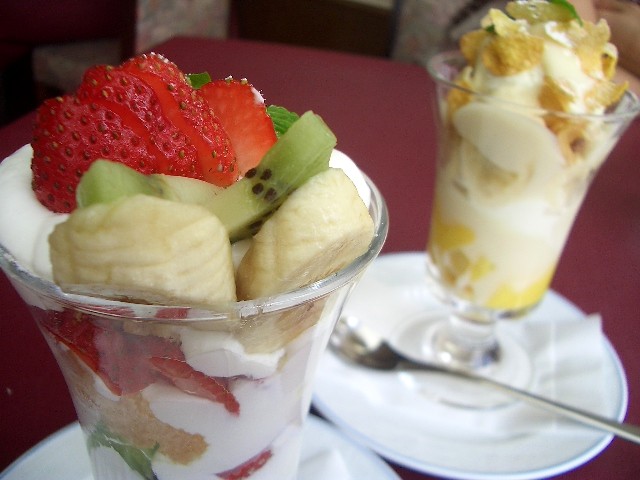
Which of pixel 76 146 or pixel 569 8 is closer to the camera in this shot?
pixel 76 146

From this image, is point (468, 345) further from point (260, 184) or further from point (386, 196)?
point (260, 184)

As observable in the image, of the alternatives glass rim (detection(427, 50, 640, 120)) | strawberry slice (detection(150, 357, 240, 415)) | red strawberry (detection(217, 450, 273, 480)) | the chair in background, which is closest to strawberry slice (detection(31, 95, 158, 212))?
strawberry slice (detection(150, 357, 240, 415))

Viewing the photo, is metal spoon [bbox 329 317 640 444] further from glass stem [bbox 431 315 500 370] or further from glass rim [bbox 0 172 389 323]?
glass rim [bbox 0 172 389 323]

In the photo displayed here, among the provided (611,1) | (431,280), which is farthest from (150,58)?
(611,1)

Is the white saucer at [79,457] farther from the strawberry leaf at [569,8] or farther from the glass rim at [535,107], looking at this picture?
the strawberry leaf at [569,8]


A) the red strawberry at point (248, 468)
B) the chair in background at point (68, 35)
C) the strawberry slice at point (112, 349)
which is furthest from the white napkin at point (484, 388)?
the chair in background at point (68, 35)

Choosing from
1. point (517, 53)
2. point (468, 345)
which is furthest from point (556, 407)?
point (517, 53)
